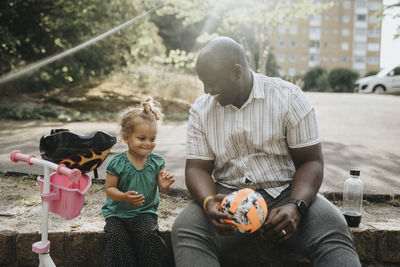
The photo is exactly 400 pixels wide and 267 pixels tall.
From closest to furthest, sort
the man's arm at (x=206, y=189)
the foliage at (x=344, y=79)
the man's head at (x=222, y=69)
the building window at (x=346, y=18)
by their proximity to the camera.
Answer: the man's arm at (x=206, y=189)
the man's head at (x=222, y=69)
the foliage at (x=344, y=79)
the building window at (x=346, y=18)

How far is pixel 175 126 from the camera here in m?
7.09

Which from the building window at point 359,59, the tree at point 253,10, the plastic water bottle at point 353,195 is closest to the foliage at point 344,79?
the tree at point 253,10

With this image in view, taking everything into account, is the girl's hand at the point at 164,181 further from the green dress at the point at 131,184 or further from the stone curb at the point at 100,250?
the stone curb at the point at 100,250

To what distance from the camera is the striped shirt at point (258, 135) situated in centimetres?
212

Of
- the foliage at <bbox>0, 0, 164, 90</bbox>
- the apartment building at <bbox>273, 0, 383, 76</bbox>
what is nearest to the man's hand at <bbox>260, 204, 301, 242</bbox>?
the foliage at <bbox>0, 0, 164, 90</bbox>

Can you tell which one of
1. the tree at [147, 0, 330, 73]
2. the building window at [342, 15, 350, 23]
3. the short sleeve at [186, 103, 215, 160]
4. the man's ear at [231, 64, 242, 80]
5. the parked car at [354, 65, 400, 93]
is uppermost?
the building window at [342, 15, 350, 23]

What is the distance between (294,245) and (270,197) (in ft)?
0.99

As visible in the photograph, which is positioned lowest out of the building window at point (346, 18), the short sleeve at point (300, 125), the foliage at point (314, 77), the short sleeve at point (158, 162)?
the foliage at point (314, 77)

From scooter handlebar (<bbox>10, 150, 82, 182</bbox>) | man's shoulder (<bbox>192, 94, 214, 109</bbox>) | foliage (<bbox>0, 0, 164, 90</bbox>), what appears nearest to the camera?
scooter handlebar (<bbox>10, 150, 82, 182</bbox>)

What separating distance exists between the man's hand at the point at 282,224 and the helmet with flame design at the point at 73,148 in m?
0.96

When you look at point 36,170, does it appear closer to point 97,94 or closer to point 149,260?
point 149,260

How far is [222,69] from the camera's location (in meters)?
2.07

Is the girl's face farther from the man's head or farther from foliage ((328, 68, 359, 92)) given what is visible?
foliage ((328, 68, 359, 92))

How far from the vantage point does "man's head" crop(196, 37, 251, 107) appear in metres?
2.06
